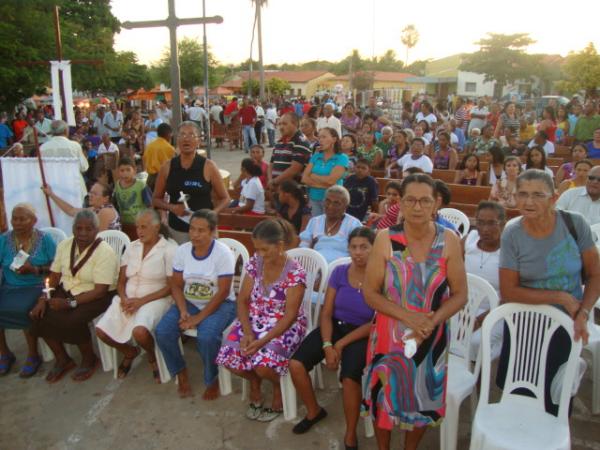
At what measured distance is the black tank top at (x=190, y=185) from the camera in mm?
4492

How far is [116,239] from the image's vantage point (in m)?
4.73

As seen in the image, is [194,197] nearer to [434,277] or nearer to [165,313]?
[165,313]

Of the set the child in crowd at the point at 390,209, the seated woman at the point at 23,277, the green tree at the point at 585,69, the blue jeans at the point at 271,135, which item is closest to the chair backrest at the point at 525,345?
the child in crowd at the point at 390,209

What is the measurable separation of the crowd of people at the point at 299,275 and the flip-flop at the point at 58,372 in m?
0.02

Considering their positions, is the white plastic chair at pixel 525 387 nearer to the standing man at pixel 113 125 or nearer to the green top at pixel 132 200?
the green top at pixel 132 200

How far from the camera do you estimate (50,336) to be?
4.15 m

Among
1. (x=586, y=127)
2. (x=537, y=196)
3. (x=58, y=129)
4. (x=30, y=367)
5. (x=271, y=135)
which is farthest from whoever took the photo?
(x=271, y=135)

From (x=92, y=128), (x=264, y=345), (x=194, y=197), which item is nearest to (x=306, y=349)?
(x=264, y=345)

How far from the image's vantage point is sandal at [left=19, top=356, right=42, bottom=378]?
13.7ft

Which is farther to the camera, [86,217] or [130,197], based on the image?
[130,197]

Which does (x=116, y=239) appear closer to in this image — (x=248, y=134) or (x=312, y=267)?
(x=312, y=267)

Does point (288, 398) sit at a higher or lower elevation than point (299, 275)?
lower

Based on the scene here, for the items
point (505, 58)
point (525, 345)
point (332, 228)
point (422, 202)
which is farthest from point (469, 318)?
point (505, 58)

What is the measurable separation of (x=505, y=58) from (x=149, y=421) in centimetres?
4064
